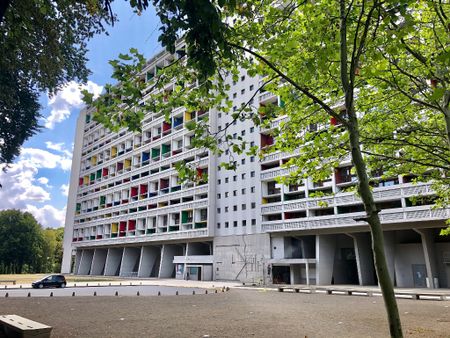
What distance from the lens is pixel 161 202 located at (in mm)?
54562

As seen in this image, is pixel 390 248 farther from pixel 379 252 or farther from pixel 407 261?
pixel 379 252

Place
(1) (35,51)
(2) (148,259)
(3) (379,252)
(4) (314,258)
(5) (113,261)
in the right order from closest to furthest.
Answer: (3) (379,252)
(1) (35,51)
(4) (314,258)
(2) (148,259)
(5) (113,261)

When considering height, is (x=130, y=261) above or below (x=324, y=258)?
above

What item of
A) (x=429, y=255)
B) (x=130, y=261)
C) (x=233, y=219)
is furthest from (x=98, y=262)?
(x=429, y=255)

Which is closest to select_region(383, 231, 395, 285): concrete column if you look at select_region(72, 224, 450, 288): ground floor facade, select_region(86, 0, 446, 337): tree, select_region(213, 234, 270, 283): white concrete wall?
select_region(72, 224, 450, 288): ground floor facade

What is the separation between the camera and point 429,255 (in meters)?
30.8

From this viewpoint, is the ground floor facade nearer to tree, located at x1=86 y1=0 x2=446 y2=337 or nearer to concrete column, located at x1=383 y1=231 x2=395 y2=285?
concrete column, located at x1=383 y1=231 x2=395 y2=285

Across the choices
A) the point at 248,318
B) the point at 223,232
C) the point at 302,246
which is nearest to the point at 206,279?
the point at 223,232

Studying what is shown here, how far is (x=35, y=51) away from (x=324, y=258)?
3236 centimetres

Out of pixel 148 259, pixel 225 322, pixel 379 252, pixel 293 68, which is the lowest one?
pixel 225 322

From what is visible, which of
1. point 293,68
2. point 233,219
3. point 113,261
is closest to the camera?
point 293,68

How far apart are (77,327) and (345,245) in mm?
33136

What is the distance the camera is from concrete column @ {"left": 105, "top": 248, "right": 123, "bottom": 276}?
6469 cm

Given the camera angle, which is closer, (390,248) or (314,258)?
(390,248)
